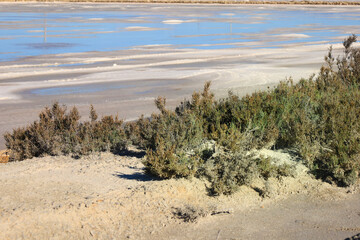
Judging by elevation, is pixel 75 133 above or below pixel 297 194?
above

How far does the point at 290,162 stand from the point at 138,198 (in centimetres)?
245

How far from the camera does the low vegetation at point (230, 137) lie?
7.00 m

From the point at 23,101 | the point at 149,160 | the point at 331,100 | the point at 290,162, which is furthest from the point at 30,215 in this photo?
the point at 23,101

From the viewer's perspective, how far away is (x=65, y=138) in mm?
8820

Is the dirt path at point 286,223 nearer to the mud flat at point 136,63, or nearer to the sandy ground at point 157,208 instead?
the sandy ground at point 157,208

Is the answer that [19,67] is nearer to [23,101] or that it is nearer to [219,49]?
[23,101]

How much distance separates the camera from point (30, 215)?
5934 mm

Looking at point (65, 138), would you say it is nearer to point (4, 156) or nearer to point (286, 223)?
point (4, 156)

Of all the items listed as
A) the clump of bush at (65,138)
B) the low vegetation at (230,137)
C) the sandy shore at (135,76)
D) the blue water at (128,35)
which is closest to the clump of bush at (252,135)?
the low vegetation at (230,137)

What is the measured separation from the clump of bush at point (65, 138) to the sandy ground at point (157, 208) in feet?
3.54

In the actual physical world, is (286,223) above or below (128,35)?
below

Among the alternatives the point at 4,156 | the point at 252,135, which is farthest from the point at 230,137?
the point at 4,156

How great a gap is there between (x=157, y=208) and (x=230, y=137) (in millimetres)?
1702

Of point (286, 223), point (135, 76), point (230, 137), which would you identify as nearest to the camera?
point (286, 223)
